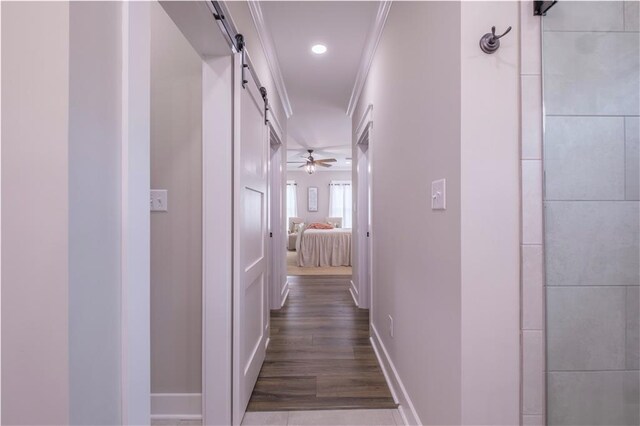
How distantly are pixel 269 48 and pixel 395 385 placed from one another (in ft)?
8.56

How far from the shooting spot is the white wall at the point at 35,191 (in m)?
0.52

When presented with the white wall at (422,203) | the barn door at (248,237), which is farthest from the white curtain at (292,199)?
the white wall at (422,203)

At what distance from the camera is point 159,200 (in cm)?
160

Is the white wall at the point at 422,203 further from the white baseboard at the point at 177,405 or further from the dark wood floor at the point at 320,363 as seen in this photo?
the white baseboard at the point at 177,405

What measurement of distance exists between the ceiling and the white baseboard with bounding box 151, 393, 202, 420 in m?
2.46

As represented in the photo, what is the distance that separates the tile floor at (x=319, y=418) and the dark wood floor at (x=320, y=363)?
4 centimetres

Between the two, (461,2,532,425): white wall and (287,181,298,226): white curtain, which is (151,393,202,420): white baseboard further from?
(287,181,298,226): white curtain

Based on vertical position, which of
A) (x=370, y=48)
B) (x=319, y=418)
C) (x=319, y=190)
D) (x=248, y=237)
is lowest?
(x=319, y=418)

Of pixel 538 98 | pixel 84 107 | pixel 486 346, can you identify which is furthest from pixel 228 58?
pixel 486 346

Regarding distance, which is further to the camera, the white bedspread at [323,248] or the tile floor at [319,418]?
the white bedspread at [323,248]

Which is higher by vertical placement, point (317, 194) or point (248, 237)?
point (317, 194)

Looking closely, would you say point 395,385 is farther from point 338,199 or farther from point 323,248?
point 338,199

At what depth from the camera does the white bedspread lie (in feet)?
19.3

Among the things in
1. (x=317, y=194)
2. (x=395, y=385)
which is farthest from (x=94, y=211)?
(x=317, y=194)
